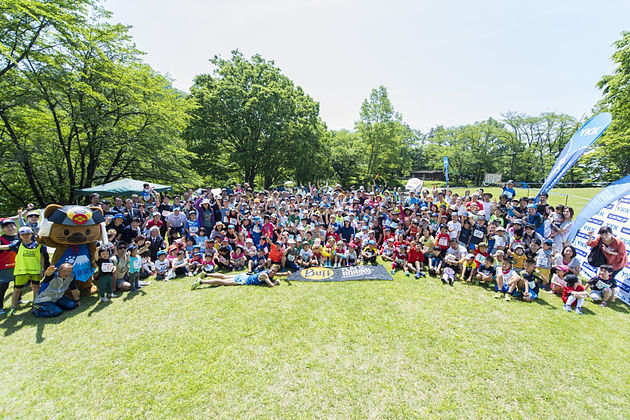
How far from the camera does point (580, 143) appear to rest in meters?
8.29

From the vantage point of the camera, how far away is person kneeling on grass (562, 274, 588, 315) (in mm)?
5762

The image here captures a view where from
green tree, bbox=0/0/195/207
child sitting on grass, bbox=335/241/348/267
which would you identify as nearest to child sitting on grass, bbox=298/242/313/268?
child sitting on grass, bbox=335/241/348/267

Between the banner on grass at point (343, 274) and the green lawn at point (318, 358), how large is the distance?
1.19 meters

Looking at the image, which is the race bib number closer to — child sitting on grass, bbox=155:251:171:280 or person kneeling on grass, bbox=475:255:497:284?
child sitting on grass, bbox=155:251:171:280

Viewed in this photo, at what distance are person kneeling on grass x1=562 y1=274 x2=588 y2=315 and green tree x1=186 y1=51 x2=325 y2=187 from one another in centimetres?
2282

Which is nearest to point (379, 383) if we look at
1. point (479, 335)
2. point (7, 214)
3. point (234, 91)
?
point (479, 335)

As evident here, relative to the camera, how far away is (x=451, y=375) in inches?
157

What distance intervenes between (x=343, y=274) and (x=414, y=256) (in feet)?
7.93

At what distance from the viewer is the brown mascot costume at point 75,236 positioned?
18.6ft

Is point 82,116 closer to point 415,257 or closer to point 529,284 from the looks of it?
→ point 415,257

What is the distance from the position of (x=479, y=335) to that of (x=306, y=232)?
18.9 ft

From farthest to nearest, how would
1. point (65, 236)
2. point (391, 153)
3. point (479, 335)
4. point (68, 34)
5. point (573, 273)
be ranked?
point (391, 153)
point (68, 34)
point (573, 273)
point (65, 236)
point (479, 335)

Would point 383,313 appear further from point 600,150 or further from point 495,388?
point 600,150

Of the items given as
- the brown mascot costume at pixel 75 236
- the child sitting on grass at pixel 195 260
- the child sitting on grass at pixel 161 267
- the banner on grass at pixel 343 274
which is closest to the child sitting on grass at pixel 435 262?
the banner on grass at pixel 343 274
